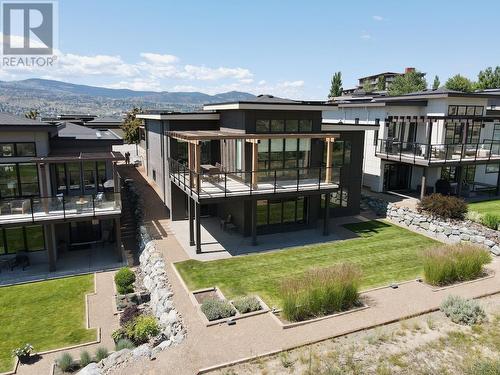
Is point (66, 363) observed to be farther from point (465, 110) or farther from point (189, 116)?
point (465, 110)

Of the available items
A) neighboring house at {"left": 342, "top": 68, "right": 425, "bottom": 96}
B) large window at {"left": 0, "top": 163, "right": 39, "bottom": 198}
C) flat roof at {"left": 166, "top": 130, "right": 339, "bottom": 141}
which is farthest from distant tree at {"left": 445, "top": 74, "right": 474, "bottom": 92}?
large window at {"left": 0, "top": 163, "right": 39, "bottom": 198}

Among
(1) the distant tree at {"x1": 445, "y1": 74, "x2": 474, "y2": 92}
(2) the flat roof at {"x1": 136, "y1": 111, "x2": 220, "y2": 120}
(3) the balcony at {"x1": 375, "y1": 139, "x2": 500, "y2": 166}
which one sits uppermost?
(1) the distant tree at {"x1": 445, "y1": 74, "x2": 474, "y2": 92}

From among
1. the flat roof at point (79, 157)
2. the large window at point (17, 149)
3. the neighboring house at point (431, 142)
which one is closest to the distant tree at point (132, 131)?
the flat roof at point (79, 157)

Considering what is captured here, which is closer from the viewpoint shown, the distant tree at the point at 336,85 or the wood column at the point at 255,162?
the wood column at the point at 255,162

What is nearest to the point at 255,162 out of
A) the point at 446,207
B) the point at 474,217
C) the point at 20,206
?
the point at 20,206

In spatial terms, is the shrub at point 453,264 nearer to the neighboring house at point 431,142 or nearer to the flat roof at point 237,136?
the flat roof at point 237,136

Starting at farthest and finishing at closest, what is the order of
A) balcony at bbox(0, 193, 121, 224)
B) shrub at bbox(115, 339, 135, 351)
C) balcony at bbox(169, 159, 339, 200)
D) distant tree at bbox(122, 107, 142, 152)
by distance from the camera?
distant tree at bbox(122, 107, 142, 152), balcony at bbox(169, 159, 339, 200), balcony at bbox(0, 193, 121, 224), shrub at bbox(115, 339, 135, 351)

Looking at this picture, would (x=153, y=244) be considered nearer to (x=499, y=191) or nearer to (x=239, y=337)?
(x=239, y=337)

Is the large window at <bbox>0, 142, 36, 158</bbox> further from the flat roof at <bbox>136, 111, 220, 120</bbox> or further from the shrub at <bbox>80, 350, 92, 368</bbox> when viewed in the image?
the shrub at <bbox>80, 350, 92, 368</bbox>
